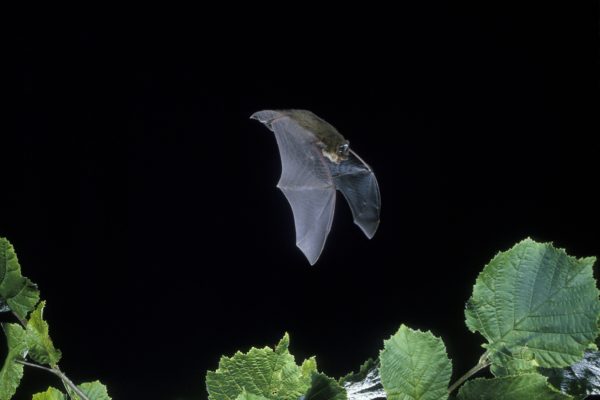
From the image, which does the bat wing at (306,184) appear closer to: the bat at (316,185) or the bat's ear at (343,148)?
the bat at (316,185)

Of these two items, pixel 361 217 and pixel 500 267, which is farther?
pixel 361 217

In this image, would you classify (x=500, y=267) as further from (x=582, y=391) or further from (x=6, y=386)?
(x=6, y=386)

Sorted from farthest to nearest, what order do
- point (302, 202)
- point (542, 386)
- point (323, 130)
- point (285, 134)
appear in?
point (302, 202), point (285, 134), point (323, 130), point (542, 386)

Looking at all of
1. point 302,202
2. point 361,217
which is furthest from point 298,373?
point 302,202

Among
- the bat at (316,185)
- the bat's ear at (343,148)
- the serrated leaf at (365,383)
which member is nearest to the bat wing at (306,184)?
the bat at (316,185)

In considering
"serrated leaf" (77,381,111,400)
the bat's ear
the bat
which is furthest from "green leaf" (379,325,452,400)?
the bat

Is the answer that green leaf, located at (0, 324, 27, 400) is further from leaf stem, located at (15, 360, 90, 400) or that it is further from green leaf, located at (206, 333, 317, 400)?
green leaf, located at (206, 333, 317, 400)

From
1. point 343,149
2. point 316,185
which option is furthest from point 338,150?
point 316,185
